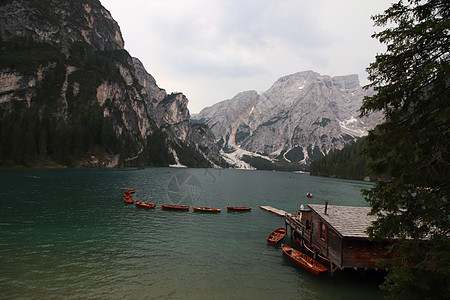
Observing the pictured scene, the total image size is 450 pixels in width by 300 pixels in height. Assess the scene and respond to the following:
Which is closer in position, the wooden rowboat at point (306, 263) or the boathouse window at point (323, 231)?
the wooden rowboat at point (306, 263)

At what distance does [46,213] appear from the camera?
136 ft

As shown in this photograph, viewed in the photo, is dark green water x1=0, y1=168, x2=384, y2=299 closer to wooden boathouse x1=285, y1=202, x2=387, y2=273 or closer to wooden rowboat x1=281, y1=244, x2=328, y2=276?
wooden rowboat x1=281, y1=244, x2=328, y2=276

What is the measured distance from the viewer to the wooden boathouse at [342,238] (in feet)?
73.2

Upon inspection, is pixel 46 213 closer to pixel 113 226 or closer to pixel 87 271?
pixel 113 226

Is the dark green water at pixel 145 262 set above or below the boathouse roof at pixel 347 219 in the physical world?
below

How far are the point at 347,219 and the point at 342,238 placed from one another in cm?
412

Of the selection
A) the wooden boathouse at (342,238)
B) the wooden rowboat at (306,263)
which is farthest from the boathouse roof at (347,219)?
the wooden rowboat at (306,263)

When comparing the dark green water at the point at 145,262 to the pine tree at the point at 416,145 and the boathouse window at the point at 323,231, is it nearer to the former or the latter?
the boathouse window at the point at 323,231

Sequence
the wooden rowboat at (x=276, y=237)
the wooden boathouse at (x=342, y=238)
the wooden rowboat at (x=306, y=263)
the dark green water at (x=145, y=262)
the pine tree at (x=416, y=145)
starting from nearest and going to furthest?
the pine tree at (x=416, y=145) → the dark green water at (x=145, y=262) → the wooden boathouse at (x=342, y=238) → the wooden rowboat at (x=306, y=263) → the wooden rowboat at (x=276, y=237)


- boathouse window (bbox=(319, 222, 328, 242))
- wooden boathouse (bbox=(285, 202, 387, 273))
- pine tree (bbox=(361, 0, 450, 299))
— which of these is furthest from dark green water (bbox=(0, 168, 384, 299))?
pine tree (bbox=(361, 0, 450, 299))

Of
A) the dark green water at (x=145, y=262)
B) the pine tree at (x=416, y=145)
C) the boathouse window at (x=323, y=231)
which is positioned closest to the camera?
the pine tree at (x=416, y=145)

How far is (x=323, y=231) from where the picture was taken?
1071 inches

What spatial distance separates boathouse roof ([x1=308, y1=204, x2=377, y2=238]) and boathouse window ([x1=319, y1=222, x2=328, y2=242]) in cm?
131

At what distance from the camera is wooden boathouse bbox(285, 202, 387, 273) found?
22312mm
